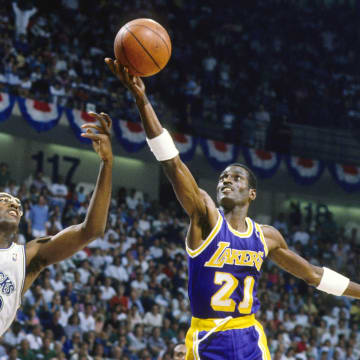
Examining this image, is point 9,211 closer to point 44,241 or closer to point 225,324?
point 44,241

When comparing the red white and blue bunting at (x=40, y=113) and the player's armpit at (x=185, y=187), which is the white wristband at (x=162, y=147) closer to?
the player's armpit at (x=185, y=187)

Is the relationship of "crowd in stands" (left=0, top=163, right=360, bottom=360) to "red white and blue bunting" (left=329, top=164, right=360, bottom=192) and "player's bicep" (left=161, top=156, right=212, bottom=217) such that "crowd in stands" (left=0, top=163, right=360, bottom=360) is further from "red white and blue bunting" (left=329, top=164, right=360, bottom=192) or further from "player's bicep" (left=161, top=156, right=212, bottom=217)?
"player's bicep" (left=161, top=156, right=212, bottom=217)

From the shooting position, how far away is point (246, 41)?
Result: 2169 centimetres

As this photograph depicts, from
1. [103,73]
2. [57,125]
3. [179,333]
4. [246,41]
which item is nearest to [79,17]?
[103,73]

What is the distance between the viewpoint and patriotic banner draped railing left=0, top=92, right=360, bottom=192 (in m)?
14.9

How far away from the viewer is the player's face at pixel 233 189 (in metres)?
4.93

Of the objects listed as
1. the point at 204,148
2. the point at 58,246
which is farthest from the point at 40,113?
the point at 58,246

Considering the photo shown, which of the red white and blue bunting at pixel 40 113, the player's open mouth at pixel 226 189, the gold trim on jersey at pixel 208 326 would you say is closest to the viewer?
the gold trim on jersey at pixel 208 326

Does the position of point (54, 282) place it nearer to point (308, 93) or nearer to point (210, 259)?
point (210, 259)

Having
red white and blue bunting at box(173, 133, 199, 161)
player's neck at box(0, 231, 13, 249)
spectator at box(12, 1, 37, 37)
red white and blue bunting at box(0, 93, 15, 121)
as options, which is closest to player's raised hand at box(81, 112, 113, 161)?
player's neck at box(0, 231, 13, 249)

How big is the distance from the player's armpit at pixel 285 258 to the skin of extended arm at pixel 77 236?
1.43m

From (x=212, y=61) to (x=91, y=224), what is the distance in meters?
16.3

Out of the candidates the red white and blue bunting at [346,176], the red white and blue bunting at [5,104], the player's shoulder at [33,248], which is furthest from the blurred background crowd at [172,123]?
the player's shoulder at [33,248]

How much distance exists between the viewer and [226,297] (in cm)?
467
